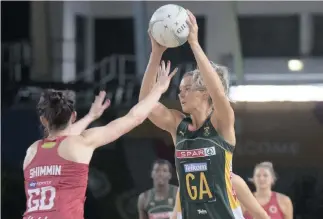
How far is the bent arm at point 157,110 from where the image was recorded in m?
4.39

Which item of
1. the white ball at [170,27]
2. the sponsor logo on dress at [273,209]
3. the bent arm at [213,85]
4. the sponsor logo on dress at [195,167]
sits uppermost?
the white ball at [170,27]

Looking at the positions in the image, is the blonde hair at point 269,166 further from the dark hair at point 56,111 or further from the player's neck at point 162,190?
the dark hair at point 56,111

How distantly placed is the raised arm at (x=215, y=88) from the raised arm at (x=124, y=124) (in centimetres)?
32

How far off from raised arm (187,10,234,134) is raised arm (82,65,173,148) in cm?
32

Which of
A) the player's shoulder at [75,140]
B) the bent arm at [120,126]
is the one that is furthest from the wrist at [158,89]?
the player's shoulder at [75,140]

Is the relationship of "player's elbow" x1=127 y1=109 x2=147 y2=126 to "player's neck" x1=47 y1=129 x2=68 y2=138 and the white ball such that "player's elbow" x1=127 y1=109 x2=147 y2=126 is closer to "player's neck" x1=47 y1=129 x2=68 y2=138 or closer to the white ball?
"player's neck" x1=47 y1=129 x2=68 y2=138

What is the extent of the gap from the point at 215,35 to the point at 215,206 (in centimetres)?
315

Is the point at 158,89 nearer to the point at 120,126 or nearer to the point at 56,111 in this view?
the point at 120,126

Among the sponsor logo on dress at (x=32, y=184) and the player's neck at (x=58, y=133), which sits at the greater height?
the player's neck at (x=58, y=133)

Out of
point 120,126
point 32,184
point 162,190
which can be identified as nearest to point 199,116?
point 120,126

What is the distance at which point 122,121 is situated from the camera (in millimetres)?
4078

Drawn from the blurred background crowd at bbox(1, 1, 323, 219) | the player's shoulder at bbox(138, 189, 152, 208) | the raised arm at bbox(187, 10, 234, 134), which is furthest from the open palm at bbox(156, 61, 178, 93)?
the player's shoulder at bbox(138, 189, 152, 208)

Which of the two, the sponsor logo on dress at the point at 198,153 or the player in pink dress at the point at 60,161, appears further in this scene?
the sponsor logo on dress at the point at 198,153

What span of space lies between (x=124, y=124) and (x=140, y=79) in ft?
10.1
